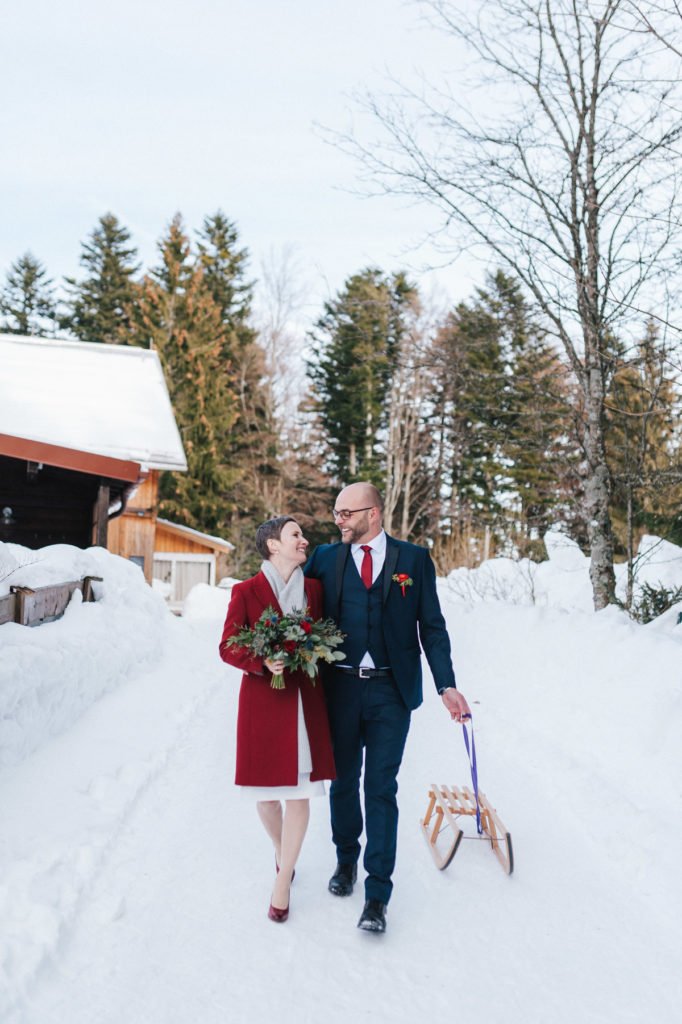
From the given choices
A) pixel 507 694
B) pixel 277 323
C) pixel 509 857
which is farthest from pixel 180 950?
pixel 277 323

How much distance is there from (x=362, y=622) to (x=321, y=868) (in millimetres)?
1406

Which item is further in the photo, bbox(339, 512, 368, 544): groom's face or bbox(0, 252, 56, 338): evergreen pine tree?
bbox(0, 252, 56, 338): evergreen pine tree

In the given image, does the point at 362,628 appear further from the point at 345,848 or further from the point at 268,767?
the point at 345,848

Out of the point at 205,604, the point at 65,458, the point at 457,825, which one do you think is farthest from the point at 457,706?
the point at 205,604

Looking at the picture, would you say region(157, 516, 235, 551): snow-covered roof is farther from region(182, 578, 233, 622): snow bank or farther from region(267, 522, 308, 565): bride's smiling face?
region(267, 522, 308, 565): bride's smiling face

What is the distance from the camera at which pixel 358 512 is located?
3578mm

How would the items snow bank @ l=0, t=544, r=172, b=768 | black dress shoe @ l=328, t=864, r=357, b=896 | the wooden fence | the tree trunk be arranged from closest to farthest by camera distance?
black dress shoe @ l=328, t=864, r=357, b=896 < snow bank @ l=0, t=544, r=172, b=768 < the wooden fence < the tree trunk

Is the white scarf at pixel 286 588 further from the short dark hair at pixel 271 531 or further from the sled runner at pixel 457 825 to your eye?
the sled runner at pixel 457 825

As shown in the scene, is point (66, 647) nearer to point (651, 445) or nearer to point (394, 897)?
point (394, 897)

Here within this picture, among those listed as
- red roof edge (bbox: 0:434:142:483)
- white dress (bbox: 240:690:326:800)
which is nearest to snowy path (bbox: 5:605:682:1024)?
white dress (bbox: 240:690:326:800)

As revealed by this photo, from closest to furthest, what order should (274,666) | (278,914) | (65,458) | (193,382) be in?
(274,666) → (278,914) → (65,458) → (193,382)

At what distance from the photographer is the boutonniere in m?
3.53

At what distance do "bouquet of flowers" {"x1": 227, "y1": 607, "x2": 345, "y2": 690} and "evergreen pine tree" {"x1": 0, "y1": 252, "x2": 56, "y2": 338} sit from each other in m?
41.2

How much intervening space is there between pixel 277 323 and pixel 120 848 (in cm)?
3209
